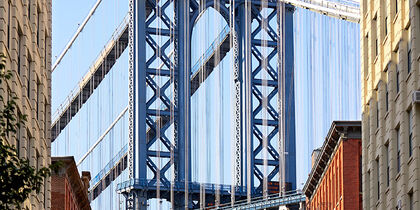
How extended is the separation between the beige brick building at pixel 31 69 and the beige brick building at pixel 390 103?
13.5m

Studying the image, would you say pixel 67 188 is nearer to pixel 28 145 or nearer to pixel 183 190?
pixel 28 145

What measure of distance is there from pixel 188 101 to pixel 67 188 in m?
61.8

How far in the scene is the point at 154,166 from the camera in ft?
489

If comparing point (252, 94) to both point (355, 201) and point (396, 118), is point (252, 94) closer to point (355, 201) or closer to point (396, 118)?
point (355, 201)

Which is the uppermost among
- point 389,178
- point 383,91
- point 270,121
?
point 270,121

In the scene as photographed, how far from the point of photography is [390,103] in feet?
184

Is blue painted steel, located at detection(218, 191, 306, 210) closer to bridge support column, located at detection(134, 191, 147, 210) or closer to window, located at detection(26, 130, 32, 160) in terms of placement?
bridge support column, located at detection(134, 191, 147, 210)

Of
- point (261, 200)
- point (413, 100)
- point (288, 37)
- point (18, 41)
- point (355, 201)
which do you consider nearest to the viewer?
point (413, 100)

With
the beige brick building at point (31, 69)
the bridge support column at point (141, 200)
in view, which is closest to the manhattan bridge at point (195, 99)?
the bridge support column at point (141, 200)

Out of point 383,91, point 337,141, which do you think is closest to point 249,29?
point 337,141

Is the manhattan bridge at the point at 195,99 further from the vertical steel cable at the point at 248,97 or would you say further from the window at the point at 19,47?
the window at the point at 19,47

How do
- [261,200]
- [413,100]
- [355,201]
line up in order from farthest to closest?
[261,200], [355,201], [413,100]

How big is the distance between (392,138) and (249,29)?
10494cm

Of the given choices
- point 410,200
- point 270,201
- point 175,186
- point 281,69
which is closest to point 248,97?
point 281,69
